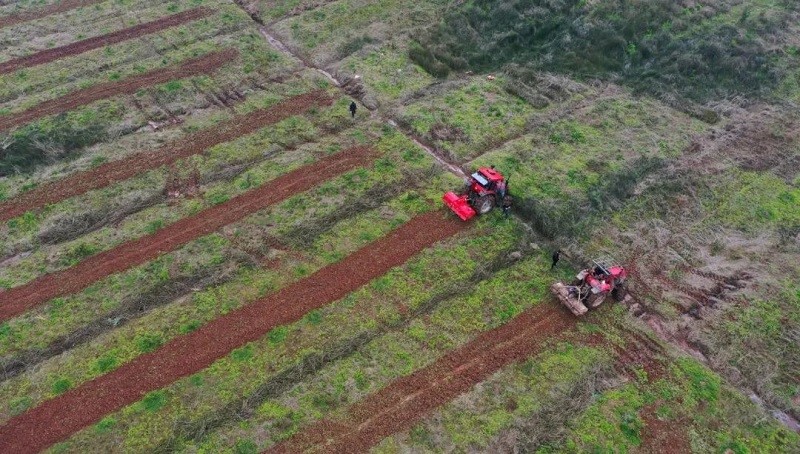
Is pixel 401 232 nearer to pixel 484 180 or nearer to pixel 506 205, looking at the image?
pixel 484 180

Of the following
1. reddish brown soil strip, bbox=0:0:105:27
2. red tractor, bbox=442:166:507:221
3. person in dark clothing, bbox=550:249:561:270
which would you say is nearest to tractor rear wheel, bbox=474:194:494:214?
red tractor, bbox=442:166:507:221

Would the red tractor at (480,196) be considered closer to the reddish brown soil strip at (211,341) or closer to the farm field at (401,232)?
the reddish brown soil strip at (211,341)

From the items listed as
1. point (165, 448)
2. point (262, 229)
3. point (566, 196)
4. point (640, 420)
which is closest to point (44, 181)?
point (262, 229)

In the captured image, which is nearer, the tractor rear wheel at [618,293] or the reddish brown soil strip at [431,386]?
the reddish brown soil strip at [431,386]

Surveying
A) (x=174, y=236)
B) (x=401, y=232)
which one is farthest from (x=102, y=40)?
(x=401, y=232)

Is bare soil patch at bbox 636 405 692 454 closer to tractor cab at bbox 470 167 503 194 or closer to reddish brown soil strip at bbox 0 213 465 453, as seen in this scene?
reddish brown soil strip at bbox 0 213 465 453

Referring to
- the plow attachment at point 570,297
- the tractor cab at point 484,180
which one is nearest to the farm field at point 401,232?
the plow attachment at point 570,297

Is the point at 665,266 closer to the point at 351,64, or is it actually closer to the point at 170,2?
the point at 351,64
